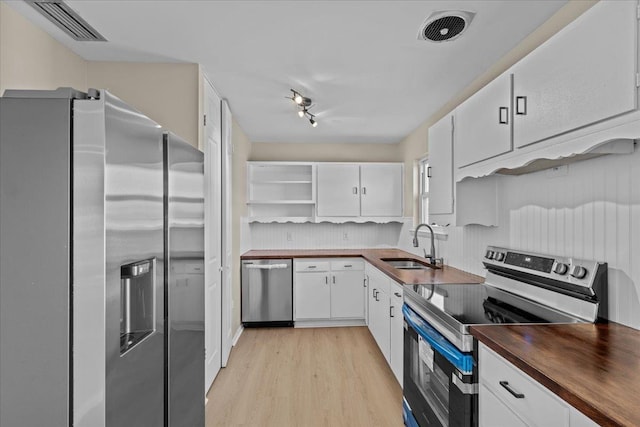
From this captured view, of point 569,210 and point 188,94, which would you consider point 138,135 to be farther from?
point 569,210

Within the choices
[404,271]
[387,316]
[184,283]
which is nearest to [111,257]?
[184,283]

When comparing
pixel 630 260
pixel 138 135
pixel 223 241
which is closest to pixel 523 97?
pixel 630 260

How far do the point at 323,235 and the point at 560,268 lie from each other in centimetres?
361

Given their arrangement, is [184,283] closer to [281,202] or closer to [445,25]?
[445,25]

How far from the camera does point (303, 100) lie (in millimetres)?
3070

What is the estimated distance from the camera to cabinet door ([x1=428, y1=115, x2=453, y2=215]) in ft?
8.05

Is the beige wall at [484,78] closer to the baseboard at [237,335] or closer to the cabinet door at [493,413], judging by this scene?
the cabinet door at [493,413]

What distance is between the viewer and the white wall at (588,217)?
1385mm

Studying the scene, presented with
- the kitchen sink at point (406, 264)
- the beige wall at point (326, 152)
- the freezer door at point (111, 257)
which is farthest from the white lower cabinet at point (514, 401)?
the beige wall at point (326, 152)

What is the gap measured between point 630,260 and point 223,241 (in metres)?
2.86

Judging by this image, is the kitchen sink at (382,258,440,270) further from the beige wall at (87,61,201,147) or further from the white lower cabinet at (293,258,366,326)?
the beige wall at (87,61,201,147)

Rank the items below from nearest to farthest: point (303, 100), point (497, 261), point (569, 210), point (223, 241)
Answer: point (569, 210), point (497, 261), point (303, 100), point (223, 241)

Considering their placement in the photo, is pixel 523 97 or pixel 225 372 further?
pixel 225 372

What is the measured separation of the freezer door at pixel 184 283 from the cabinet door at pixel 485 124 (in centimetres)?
154
